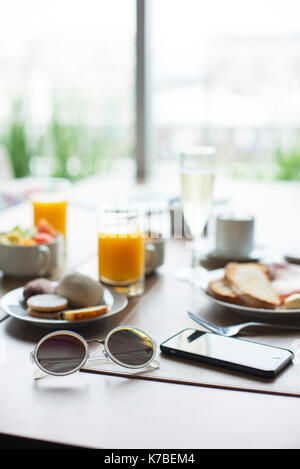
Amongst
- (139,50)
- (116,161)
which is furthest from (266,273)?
(116,161)

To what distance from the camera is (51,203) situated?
1500mm

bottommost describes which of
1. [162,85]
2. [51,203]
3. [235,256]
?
[235,256]

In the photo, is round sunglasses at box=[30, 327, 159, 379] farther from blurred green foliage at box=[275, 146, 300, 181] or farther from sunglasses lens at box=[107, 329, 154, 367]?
blurred green foliage at box=[275, 146, 300, 181]

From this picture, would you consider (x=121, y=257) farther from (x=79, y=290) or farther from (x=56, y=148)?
(x=56, y=148)

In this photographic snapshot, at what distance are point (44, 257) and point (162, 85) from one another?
3.99 meters

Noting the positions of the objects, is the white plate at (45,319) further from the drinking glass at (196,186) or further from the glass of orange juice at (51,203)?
the glass of orange juice at (51,203)

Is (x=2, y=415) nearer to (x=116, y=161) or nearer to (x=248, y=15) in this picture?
(x=116, y=161)

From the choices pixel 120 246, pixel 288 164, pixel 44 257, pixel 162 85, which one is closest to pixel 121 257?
pixel 120 246

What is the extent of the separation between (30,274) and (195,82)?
4043 millimetres

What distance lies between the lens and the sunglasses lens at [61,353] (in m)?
0.78

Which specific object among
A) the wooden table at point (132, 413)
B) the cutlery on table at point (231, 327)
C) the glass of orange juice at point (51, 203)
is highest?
the glass of orange juice at point (51, 203)

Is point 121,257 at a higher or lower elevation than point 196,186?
lower

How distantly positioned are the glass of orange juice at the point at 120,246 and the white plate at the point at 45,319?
77 mm

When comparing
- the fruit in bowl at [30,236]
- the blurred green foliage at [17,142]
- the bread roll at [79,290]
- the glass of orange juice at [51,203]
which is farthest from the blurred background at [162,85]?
the bread roll at [79,290]
